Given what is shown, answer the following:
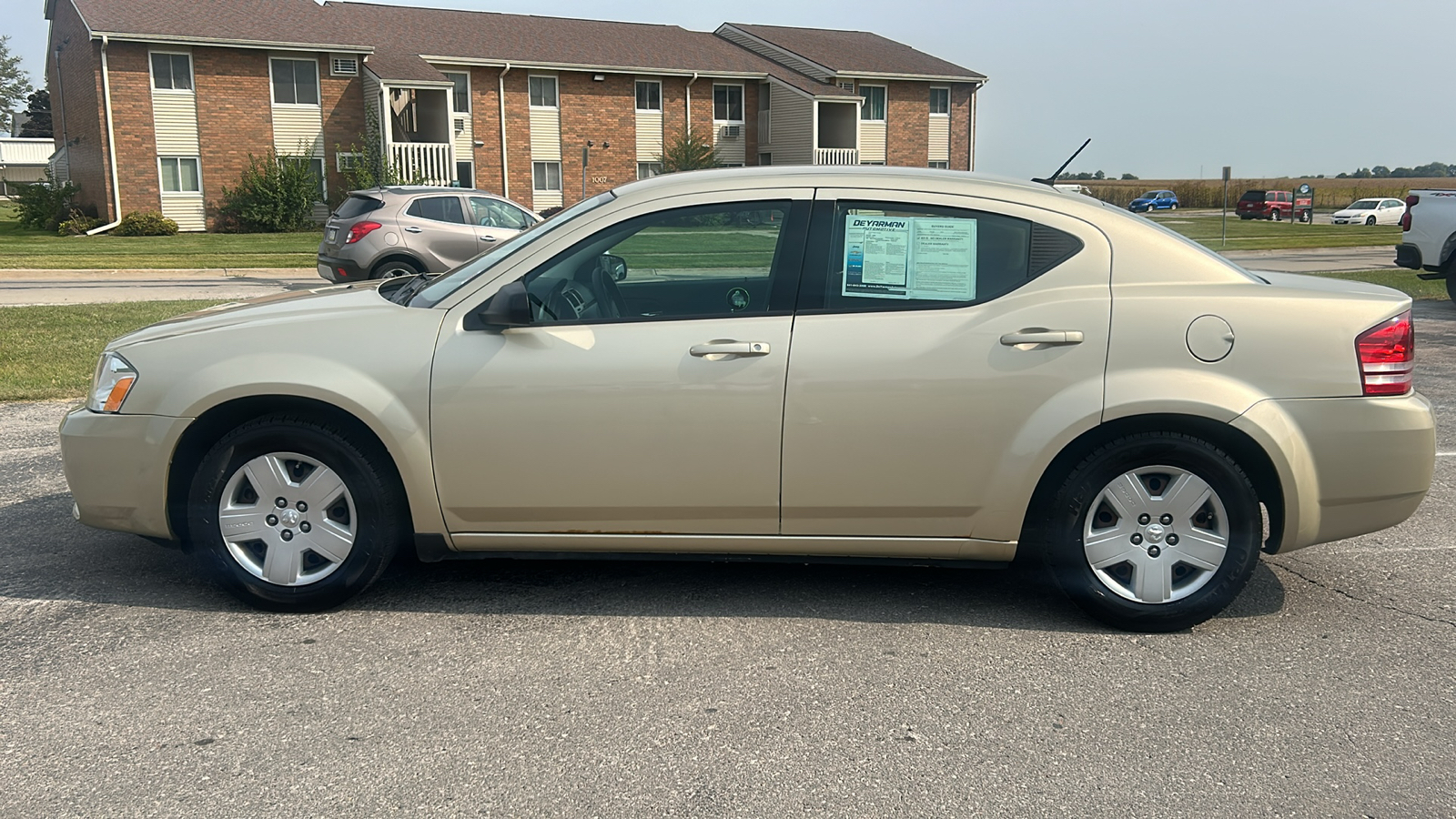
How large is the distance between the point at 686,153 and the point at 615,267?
38803 mm

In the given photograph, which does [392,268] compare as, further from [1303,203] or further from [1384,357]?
[1303,203]

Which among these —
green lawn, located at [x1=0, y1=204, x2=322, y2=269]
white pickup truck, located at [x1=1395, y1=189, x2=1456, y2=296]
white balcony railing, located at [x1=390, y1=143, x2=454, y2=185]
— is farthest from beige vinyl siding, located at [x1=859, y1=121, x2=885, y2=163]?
white pickup truck, located at [x1=1395, y1=189, x2=1456, y2=296]

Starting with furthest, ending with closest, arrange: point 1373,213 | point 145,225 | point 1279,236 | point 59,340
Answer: point 1373,213, point 1279,236, point 145,225, point 59,340

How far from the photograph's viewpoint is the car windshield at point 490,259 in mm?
4535

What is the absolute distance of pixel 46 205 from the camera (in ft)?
123

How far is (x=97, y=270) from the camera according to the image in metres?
21.2

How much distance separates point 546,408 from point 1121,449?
2062 mm

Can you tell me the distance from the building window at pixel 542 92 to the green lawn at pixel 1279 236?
2069 cm

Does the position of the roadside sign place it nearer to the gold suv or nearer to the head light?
the gold suv

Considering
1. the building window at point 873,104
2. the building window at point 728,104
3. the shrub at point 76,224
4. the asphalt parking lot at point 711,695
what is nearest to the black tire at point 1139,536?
the asphalt parking lot at point 711,695

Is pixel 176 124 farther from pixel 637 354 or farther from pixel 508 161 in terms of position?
pixel 637 354

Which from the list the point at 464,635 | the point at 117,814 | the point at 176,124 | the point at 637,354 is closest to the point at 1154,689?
the point at 637,354

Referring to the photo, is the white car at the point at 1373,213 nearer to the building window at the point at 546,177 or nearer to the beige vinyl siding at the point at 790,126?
the beige vinyl siding at the point at 790,126

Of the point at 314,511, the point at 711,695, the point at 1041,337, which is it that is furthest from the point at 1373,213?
the point at 314,511
